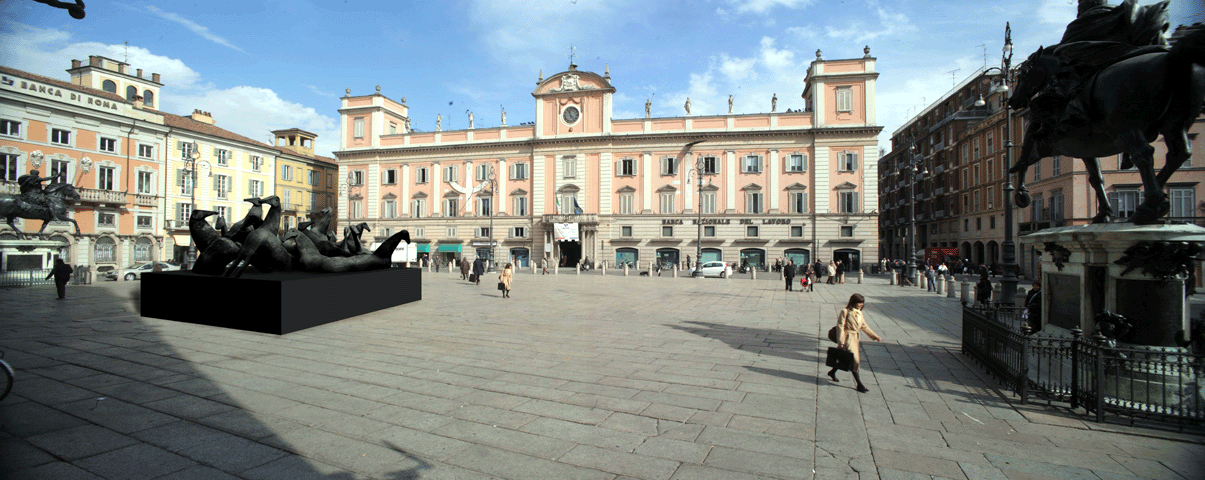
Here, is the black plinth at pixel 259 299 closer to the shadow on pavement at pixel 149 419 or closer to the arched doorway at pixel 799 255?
the shadow on pavement at pixel 149 419

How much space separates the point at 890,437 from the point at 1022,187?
5.31 meters

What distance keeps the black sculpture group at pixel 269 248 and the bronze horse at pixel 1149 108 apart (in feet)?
45.4

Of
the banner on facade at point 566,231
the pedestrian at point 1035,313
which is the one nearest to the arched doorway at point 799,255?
the banner on facade at point 566,231

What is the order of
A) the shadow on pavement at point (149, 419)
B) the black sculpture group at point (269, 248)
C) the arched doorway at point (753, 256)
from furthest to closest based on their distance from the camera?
the arched doorway at point (753, 256) → the black sculpture group at point (269, 248) → the shadow on pavement at point (149, 419)

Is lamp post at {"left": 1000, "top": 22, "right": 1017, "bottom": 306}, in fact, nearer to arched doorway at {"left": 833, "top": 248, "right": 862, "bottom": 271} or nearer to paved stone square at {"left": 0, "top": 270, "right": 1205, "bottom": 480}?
paved stone square at {"left": 0, "top": 270, "right": 1205, "bottom": 480}

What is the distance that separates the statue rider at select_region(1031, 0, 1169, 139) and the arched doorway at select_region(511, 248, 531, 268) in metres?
40.5

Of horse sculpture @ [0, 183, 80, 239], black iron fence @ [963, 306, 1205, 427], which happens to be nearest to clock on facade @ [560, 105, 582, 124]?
horse sculpture @ [0, 183, 80, 239]

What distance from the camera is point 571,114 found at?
146ft

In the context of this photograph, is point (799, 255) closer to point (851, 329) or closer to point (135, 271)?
point (851, 329)

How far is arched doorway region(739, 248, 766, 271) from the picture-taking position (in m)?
40.2

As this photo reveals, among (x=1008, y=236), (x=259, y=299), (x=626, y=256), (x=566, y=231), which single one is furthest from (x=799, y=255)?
(x=259, y=299)

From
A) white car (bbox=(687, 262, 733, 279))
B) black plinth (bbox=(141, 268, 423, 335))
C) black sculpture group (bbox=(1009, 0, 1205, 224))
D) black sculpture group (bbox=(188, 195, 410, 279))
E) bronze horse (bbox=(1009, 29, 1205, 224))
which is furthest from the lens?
white car (bbox=(687, 262, 733, 279))

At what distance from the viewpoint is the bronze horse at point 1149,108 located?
4.97 metres

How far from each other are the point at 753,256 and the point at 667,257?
272 inches
